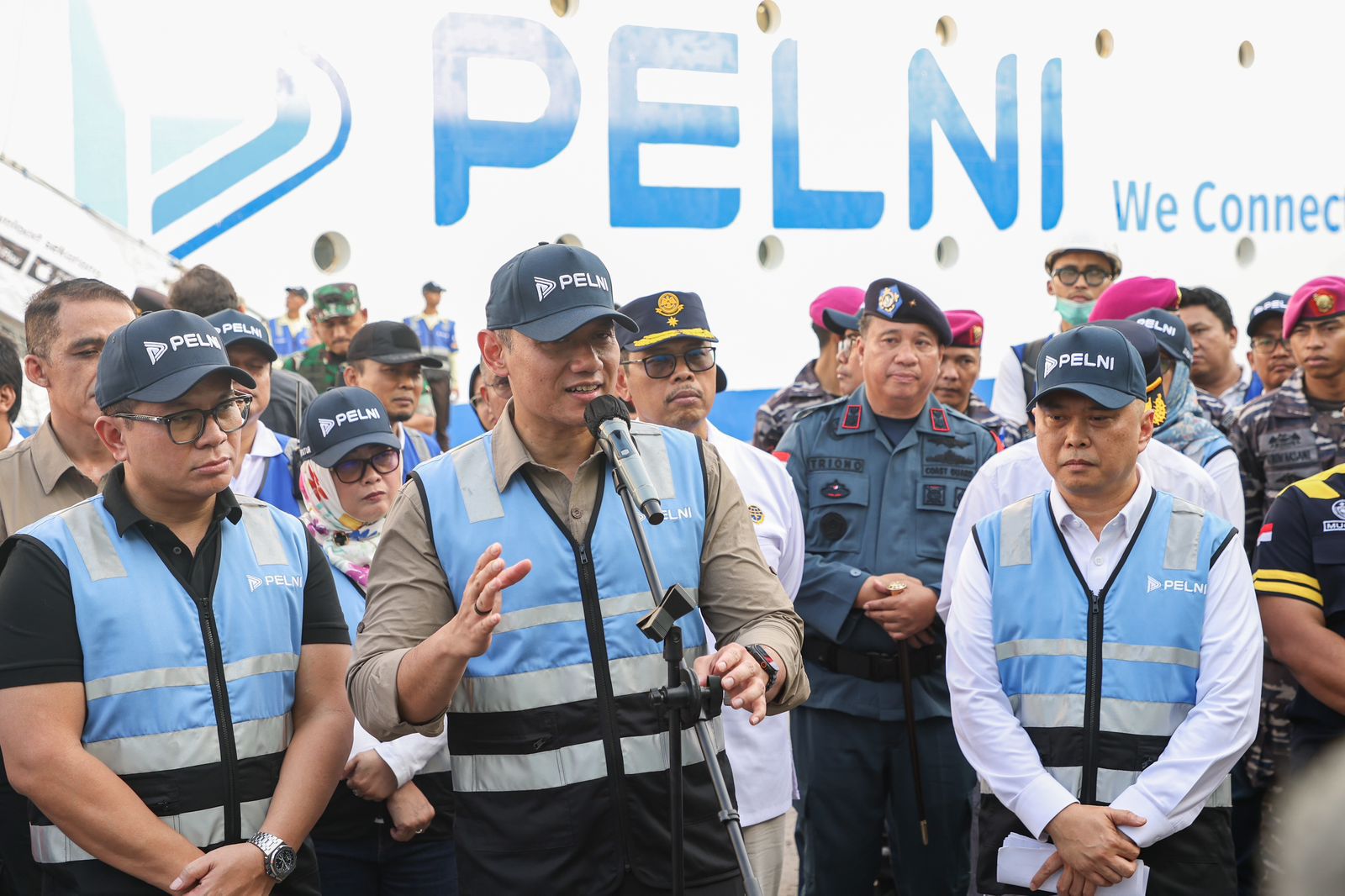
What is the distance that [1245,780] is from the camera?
177 inches

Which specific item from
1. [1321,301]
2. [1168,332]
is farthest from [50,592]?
[1321,301]

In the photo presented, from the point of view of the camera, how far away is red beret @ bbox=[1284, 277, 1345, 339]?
15.7 feet

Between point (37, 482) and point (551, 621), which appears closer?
point (551, 621)

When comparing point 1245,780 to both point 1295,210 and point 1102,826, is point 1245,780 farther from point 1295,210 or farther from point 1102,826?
point 1295,210

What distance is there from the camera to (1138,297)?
5.20 meters

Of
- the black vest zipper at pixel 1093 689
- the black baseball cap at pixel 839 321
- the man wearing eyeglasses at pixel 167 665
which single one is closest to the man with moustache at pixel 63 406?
the man wearing eyeglasses at pixel 167 665

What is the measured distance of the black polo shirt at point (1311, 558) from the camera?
3494 millimetres

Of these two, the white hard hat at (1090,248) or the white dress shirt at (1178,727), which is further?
the white hard hat at (1090,248)

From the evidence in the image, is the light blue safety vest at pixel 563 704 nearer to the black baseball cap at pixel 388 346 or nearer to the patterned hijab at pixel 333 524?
the patterned hijab at pixel 333 524

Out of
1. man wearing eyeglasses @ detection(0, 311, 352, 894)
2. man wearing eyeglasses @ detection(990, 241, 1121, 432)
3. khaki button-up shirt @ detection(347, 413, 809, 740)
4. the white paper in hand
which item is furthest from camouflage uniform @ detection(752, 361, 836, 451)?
man wearing eyeglasses @ detection(0, 311, 352, 894)

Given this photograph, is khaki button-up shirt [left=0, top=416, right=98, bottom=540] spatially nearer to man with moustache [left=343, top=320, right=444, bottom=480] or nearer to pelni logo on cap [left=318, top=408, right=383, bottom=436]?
pelni logo on cap [left=318, top=408, right=383, bottom=436]

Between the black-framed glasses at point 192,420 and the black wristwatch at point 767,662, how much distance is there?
3.63 ft

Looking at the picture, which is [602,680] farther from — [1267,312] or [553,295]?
[1267,312]

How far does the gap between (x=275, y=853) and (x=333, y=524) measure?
131 cm
